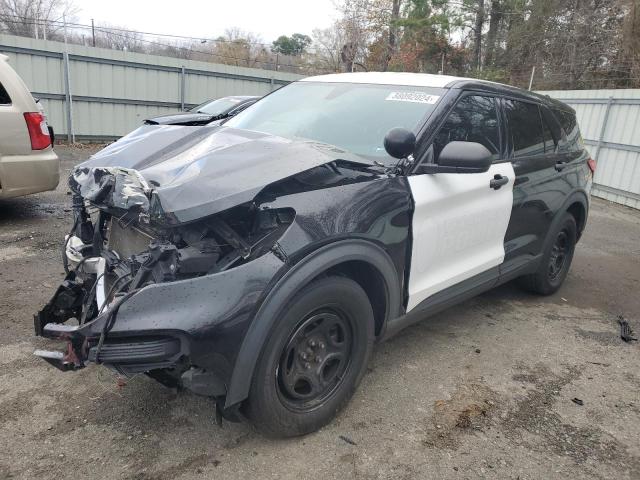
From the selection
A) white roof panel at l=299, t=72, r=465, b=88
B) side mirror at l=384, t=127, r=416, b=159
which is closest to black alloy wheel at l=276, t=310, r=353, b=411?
side mirror at l=384, t=127, r=416, b=159

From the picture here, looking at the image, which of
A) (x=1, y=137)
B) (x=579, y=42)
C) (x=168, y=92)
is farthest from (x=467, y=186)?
(x=579, y=42)

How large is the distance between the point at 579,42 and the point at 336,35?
13.5 metres

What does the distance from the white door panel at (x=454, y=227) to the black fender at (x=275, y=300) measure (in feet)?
1.94

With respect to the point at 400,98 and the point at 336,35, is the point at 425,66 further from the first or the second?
the point at 400,98

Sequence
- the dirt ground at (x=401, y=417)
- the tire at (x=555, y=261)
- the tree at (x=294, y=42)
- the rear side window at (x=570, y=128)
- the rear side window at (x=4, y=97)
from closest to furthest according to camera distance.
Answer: the dirt ground at (x=401, y=417), the tire at (x=555, y=261), the rear side window at (x=570, y=128), the rear side window at (x=4, y=97), the tree at (x=294, y=42)

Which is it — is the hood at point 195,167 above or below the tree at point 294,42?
below

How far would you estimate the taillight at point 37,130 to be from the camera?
564 centimetres

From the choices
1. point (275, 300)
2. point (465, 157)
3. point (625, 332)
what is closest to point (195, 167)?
point (275, 300)

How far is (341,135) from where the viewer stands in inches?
128

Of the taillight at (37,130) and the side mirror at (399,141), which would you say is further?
the taillight at (37,130)

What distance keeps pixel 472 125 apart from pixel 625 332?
2.23 meters

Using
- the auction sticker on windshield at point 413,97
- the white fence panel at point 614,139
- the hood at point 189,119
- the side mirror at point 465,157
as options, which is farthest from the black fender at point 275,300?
the white fence panel at point 614,139

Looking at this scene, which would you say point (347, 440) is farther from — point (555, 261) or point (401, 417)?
point (555, 261)

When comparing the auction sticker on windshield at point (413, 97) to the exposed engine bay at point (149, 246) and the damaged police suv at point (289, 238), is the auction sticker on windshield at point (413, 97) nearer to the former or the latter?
the damaged police suv at point (289, 238)
